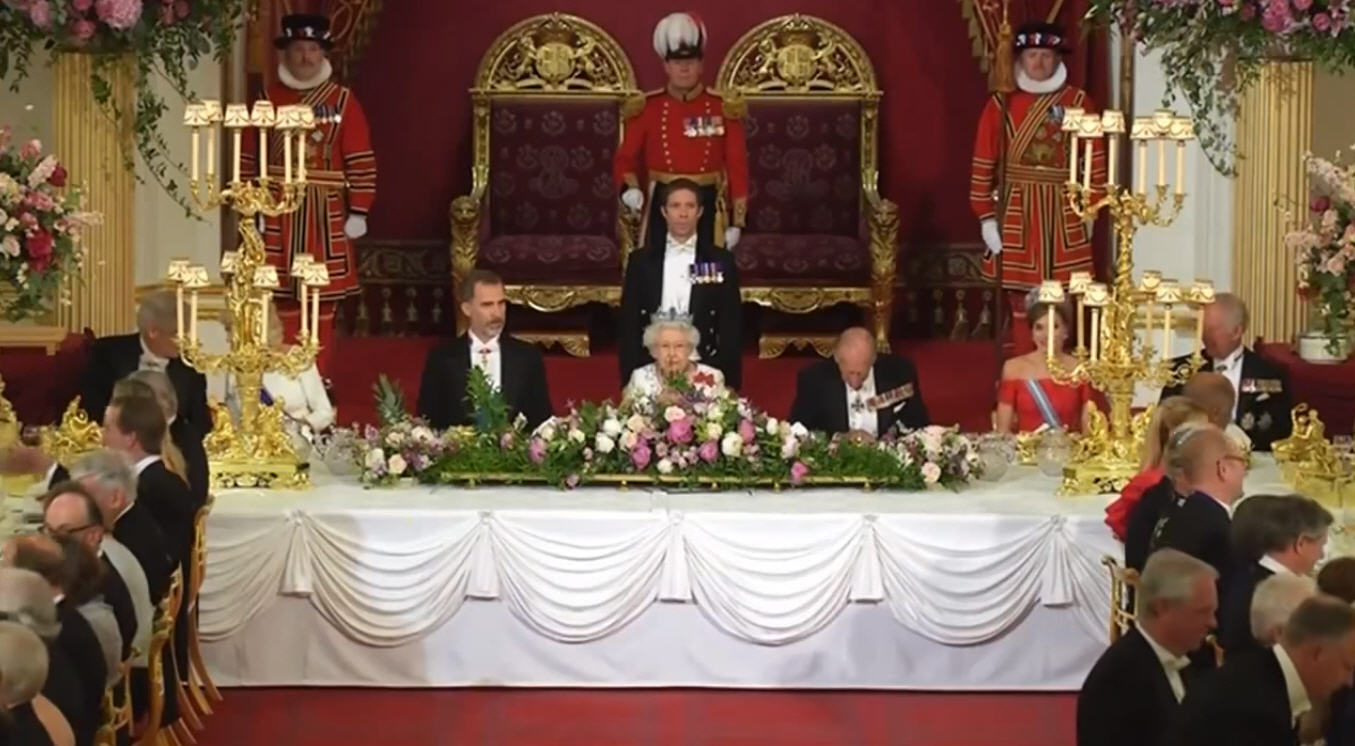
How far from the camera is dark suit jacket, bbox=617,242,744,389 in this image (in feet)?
39.1

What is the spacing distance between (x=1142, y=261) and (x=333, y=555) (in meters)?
5.72

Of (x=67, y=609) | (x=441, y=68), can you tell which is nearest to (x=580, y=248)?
(x=441, y=68)

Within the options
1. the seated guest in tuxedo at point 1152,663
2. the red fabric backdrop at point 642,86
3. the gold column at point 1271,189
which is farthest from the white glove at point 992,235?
the seated guest in tuxedo at point 1152,663

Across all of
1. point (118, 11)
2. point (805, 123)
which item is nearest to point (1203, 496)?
point (118, 11)

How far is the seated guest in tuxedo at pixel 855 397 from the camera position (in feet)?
34.9

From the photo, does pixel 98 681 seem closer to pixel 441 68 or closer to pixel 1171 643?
pixel 1171 643

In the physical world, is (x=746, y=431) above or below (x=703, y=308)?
below

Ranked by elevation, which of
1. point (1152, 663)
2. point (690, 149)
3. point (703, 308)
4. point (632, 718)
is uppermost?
point (690, 149)

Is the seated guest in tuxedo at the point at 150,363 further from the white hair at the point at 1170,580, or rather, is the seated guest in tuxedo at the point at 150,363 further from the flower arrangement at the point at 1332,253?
the white hair at the point at 1170,580

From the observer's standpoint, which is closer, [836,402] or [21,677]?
[21,677]

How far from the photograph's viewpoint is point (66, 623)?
22.1 feet

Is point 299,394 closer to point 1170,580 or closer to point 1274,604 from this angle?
point 1170,580

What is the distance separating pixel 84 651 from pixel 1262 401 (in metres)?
5.60

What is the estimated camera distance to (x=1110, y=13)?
460 inches
